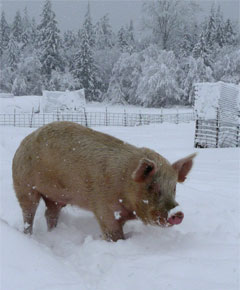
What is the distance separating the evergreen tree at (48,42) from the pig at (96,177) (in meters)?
41.1

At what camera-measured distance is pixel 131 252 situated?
9.80 ft

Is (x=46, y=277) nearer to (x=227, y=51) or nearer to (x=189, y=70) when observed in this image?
(x=189, y=70)

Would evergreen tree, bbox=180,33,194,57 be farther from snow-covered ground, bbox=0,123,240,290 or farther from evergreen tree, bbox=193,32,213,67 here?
snow-covered ground, bbox=0,123,240,290

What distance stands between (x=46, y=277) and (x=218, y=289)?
119 centimetres

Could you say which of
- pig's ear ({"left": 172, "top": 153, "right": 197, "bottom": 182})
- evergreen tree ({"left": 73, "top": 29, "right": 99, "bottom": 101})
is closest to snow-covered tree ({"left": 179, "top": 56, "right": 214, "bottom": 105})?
evergreen tree ({"left": 73, "top": 29, "right": 99, "bottom": 101})

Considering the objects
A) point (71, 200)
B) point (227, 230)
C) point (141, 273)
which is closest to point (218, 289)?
point (141, 273)

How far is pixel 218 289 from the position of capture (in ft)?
6.91

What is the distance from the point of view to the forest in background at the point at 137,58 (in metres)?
36.2

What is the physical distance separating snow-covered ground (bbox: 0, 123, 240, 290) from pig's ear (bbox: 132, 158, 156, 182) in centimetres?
67

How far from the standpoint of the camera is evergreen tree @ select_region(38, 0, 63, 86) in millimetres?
42500

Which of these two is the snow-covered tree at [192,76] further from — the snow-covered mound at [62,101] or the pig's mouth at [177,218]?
the pig's mouth at [177,218]

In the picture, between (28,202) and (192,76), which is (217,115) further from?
(192,76)

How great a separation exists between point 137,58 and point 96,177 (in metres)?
37.8

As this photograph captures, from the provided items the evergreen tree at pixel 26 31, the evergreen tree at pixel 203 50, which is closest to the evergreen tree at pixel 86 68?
the evergreen tree at pixel 26 31
